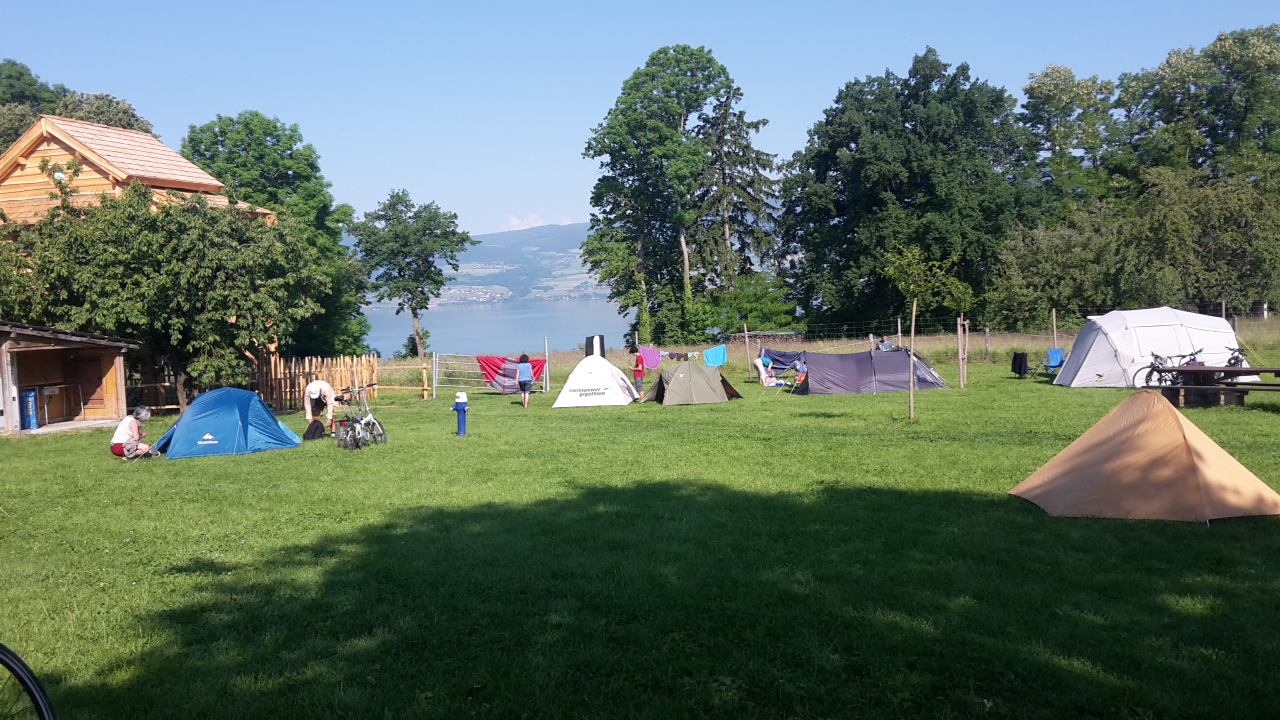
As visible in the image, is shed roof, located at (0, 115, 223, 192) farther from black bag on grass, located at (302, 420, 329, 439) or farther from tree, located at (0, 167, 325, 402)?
black bag on grass, located at (302, 420, 329, 439)

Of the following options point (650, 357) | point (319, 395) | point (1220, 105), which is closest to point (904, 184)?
point (1220, 105)

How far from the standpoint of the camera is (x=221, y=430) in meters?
15.0

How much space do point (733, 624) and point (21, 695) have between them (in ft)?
12.8

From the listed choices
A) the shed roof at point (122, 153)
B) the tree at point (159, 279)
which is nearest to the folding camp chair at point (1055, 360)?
the tree at point (159, 279)

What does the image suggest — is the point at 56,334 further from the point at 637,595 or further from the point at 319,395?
the point at 637,595

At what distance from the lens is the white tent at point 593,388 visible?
23.2 metres

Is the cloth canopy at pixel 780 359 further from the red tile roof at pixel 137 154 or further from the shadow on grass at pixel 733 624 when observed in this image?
the shadow on grass at pixel 733 624

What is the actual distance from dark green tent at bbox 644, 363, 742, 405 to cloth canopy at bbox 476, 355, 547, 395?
291 inches

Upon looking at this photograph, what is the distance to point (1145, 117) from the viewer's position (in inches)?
2037

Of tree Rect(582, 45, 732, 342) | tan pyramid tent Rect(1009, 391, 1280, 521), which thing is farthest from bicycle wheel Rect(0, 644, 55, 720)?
tree Rect(582, 45, 732, 342)

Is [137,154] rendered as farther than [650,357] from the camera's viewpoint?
No

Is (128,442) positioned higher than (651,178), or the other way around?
(651,178)

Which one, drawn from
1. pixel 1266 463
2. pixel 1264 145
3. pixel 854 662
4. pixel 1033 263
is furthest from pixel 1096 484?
pixel 1264 145

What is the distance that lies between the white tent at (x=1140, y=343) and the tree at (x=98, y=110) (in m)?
45.0
